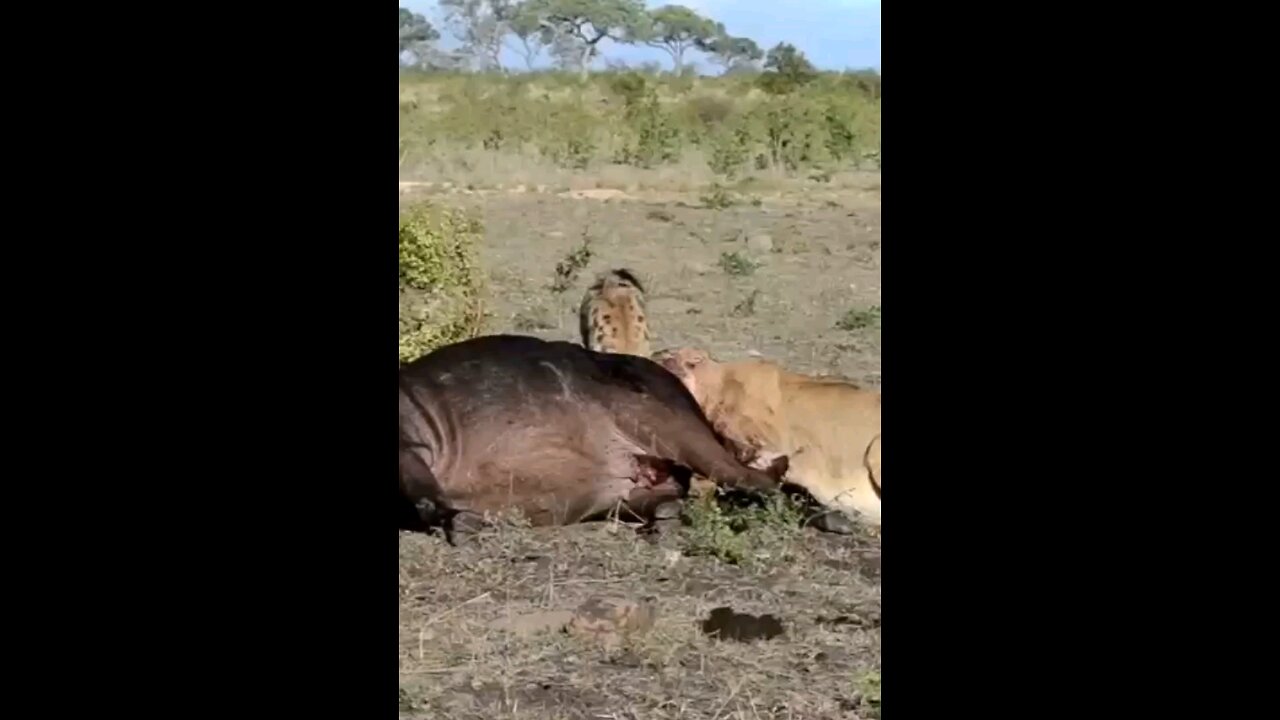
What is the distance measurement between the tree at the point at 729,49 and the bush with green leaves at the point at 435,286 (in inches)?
403

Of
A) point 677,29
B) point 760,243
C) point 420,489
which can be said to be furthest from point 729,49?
point 420,489

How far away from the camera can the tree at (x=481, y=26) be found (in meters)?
16.3

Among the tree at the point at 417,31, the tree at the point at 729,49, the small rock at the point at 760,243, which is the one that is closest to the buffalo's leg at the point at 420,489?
the small rock at the point at 760,243

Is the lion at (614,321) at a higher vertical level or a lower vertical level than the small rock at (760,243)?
lower

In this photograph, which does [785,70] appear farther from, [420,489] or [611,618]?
[611,618]

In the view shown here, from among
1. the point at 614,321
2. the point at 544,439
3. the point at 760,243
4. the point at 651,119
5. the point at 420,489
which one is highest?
the point at 651,119

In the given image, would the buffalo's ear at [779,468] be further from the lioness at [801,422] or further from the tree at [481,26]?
the tree at [481,26]

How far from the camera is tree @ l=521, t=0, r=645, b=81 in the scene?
54.4ft

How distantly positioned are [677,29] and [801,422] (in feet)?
42.8

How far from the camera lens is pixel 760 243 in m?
9.03

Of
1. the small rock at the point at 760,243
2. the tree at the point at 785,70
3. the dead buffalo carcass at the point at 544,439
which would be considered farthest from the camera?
the tree at the point at 785,70
